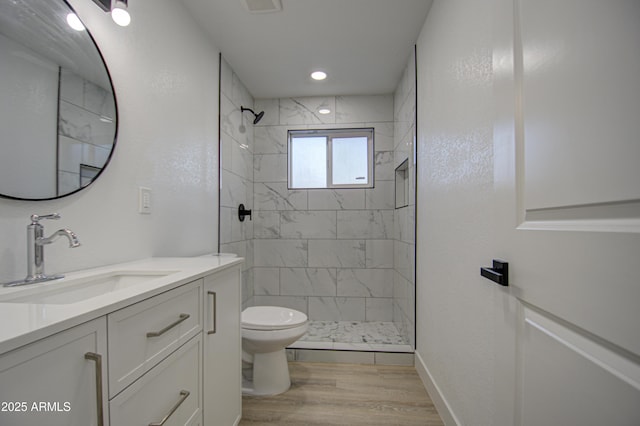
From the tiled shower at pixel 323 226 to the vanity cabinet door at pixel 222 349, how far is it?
1.46 metres

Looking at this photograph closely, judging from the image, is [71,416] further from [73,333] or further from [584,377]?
[584,377]

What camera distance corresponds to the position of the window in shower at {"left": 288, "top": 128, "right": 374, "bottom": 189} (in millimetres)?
3250

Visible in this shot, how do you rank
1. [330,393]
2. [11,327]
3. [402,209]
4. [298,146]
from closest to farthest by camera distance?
[11,327] < [330,393] < [402,209] < [298,146]

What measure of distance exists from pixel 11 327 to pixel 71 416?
0.22 meters

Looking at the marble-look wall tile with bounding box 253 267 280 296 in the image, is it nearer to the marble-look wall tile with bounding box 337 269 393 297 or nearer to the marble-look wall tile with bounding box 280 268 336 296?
the marble-look wall tile with bounding box 280 268 336 296

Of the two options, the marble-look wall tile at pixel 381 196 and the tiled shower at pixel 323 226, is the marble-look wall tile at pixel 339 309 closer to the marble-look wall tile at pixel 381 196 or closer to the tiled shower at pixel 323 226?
the tiled shower at pixel 323 226

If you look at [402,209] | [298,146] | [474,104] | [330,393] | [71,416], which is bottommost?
[330,393]

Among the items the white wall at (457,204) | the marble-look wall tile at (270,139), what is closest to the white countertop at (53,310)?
the white wall at (457,204)

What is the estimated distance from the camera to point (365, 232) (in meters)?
3.14

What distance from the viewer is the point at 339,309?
3.13 meters

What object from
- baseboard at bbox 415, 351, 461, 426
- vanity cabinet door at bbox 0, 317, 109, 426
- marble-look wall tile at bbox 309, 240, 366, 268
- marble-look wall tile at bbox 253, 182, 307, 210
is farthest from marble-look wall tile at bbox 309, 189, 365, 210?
vanity cabinet door at bbox 0, 317, 109, 426

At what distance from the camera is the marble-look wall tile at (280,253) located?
3191 millimetres

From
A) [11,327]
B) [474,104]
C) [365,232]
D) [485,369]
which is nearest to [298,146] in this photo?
[365,232]

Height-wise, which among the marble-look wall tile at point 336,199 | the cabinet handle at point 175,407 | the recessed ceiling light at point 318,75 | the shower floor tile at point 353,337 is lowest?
the shower floor tile at point 353,337
